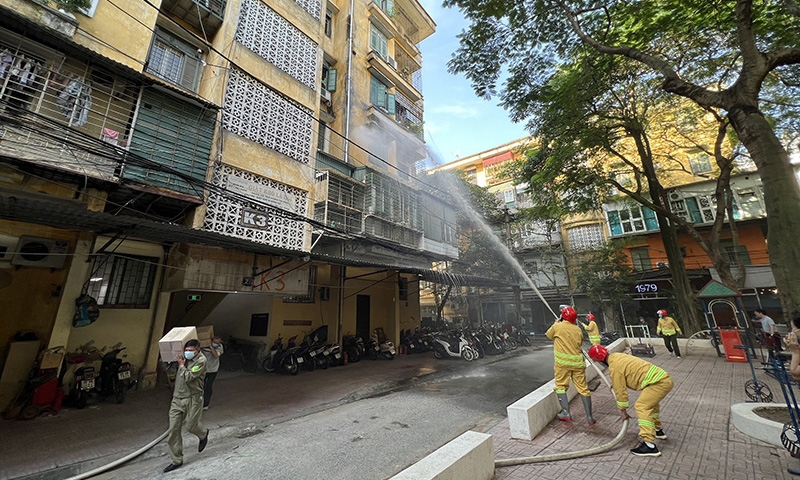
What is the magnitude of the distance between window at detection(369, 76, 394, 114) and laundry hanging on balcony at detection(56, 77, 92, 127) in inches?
448

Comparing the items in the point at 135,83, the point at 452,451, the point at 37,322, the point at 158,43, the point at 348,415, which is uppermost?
the point at 158,43

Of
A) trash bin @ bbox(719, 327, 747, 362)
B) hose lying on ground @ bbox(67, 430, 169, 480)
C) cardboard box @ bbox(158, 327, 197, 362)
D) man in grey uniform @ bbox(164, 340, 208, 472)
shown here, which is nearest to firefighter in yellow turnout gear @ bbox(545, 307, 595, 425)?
man in grey uniform @ bbox(164, 340, 208, 472)

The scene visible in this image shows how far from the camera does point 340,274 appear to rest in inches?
529

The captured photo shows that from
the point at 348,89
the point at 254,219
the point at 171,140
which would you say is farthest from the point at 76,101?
the point at 348,89

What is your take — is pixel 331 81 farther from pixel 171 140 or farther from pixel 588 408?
pixel 588 408

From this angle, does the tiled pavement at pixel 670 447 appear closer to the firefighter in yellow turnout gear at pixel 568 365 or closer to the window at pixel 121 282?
the firefighter in yellow turnout gear at pixel 568 365

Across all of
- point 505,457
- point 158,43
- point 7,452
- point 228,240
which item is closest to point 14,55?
point 158,43

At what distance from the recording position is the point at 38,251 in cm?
655

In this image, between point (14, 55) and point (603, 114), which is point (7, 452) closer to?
point (14, 55)

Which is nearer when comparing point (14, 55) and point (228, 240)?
point (14, 55)

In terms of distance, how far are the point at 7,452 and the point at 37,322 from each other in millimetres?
3308

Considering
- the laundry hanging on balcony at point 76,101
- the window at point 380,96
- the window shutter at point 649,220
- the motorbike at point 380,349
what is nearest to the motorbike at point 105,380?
the laundry hanging on balcony at point 76,101

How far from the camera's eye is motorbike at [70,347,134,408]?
21.5ft

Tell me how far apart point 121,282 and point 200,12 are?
775cm
